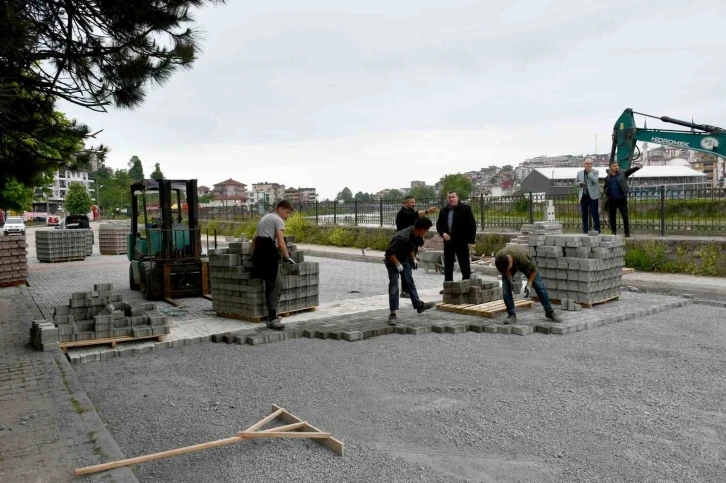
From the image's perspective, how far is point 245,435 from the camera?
4.41 meters

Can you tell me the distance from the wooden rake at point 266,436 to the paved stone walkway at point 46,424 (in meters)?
0.08

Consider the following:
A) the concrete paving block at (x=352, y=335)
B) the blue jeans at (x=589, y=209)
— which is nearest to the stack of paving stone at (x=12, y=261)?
the concrete paving block at (x=352, y=335)

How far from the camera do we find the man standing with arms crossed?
8648 mm

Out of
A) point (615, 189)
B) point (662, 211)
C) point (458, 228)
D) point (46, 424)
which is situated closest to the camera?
point (46, 424)

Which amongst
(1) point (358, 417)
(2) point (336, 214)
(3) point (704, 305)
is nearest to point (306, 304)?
(1) point (358, 417)

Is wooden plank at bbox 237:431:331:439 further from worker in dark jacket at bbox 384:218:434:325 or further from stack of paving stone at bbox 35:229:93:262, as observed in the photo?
stack of paving stone at bbox 35:229:93:262

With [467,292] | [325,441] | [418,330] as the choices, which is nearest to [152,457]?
[325,441]

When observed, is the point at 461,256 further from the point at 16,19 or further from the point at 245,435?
the point at 16,19

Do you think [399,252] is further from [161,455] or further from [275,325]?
[161,455]

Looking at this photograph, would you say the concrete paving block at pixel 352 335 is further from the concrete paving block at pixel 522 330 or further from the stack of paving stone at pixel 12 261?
the stack of paving stone at pixel 12 261

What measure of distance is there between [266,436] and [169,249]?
857cm

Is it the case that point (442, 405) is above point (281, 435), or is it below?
below

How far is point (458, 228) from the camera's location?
10.5m

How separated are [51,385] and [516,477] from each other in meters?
4.67
